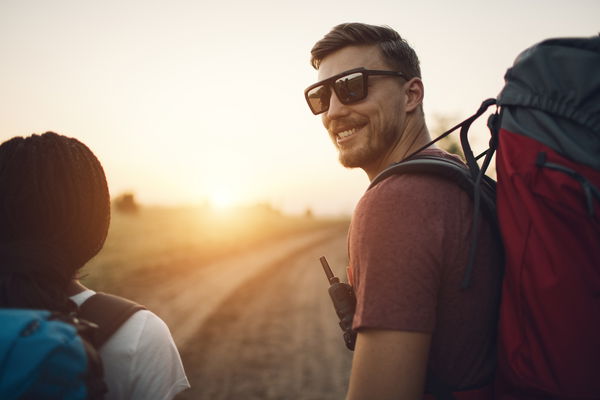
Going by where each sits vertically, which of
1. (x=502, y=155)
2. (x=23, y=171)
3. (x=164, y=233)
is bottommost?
(x=164, y=233)

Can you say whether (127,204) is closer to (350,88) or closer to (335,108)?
(335,108)

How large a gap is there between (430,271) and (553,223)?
0.43 meters

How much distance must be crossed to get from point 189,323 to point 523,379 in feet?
26.5

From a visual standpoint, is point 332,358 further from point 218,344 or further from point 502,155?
point 502,155

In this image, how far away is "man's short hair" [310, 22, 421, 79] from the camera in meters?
2.22

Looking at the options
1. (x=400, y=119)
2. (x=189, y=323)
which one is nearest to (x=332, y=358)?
(x=189, y=323)

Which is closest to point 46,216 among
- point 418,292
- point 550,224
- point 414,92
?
point 418,292

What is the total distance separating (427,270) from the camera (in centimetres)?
138

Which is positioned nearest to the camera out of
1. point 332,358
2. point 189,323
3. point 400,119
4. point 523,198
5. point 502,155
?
Result: point 523,198

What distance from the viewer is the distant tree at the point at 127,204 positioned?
33494 millimetres

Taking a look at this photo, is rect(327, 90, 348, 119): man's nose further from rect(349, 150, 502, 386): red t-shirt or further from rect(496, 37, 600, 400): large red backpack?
rect(496, 37, 600, 400): large red backpack

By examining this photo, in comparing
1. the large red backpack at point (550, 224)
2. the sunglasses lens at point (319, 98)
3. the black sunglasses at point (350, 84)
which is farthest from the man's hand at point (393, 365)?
the sunglasses lens at point (319, 98)

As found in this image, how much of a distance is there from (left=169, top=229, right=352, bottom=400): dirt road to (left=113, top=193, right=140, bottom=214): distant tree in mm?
23862

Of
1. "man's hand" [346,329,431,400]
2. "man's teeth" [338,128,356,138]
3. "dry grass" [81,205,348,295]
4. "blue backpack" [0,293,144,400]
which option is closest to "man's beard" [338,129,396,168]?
"man's teeth" [338,128,356,138]
